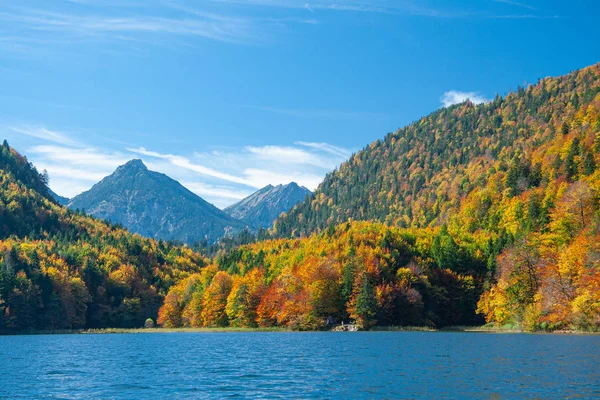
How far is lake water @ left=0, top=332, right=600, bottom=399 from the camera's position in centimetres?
5000

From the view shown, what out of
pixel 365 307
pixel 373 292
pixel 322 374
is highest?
pixel 373 292

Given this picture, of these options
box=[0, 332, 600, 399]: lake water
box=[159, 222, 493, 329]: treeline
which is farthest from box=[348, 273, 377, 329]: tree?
box=[0, 332, 600, 399]: lake water

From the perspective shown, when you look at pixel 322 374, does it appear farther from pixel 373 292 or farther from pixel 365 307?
pixel 373 292

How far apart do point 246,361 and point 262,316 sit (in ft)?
390

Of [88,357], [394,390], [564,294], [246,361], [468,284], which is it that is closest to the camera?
[394,390]

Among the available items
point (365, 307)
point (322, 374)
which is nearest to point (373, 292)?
point (365, 307)

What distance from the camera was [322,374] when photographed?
6284cm

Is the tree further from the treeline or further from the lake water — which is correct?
the lake water

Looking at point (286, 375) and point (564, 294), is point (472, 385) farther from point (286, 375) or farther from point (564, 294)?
point (564, 294)

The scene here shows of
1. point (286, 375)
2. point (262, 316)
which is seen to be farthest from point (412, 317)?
point (286, 375)

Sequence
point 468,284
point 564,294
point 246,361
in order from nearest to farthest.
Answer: point 246,361
point 564,294
point 468,284

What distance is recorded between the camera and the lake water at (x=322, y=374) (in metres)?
50.0

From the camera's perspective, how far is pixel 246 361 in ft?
259

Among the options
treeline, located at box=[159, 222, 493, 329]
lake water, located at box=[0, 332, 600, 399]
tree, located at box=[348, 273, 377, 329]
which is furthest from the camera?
treeline, located at box=[159, 222, 493, 329]
